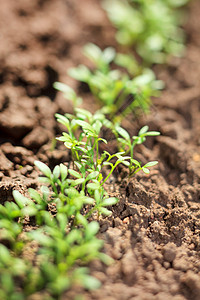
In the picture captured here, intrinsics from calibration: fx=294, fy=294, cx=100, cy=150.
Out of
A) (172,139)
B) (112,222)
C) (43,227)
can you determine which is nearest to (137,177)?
(112,222)

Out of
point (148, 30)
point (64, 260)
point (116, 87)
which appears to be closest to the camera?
point (64, 260)

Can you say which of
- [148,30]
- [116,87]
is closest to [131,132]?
[116,87]

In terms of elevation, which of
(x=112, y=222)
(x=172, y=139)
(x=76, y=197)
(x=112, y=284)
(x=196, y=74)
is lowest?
(x=112, y=284)

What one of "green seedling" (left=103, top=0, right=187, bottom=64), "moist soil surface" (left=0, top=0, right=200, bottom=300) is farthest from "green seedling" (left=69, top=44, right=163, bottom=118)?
"green seedling" (left=103, top=0, right=187, bottom=64)

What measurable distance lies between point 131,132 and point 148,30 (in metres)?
1.28

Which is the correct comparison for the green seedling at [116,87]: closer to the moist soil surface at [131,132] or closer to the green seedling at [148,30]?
the moist soil surface at [131,132]

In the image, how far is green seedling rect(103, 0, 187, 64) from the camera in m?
2.87

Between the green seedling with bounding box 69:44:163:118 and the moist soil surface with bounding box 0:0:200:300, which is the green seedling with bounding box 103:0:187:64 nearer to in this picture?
the moist soil surface with bounding box 0:0:200:300

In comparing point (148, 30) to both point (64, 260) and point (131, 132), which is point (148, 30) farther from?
point (64, 260)

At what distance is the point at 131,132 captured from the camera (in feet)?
7.42

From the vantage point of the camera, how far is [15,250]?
4.74 feet

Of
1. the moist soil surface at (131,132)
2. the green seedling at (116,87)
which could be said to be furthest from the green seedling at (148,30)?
the green seedling at (116,87)

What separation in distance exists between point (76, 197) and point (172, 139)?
1.04 metres

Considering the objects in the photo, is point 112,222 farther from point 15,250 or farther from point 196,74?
point 196,74
